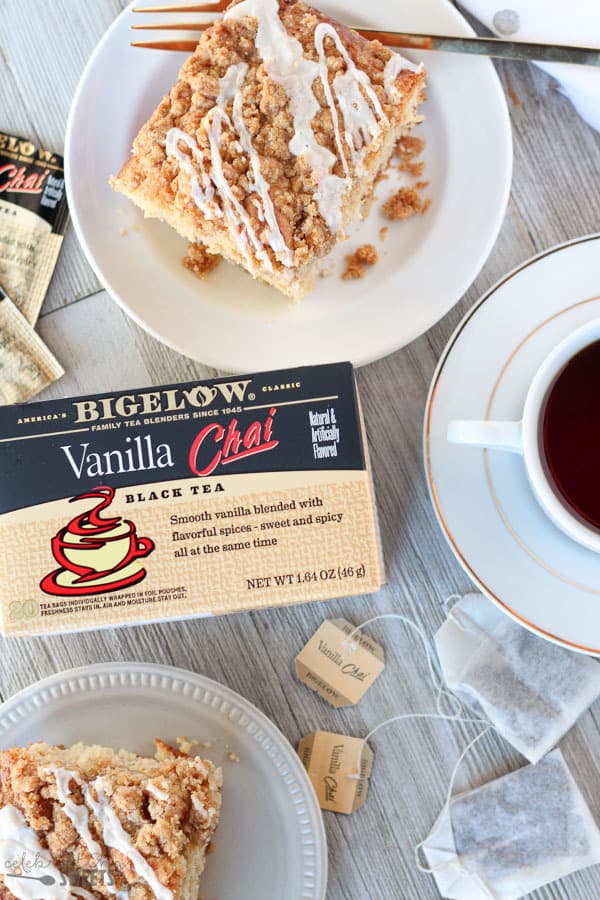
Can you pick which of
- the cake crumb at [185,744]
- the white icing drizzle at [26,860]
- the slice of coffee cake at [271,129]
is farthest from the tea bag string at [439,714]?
the slice of coffee cake at [271,129]

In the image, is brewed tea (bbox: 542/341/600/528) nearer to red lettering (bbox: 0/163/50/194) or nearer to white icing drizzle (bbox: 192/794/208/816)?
white icing drizzle (bbox: 192/794/208/816)

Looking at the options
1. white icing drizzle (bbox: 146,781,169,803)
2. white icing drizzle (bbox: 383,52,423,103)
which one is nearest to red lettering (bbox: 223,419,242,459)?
white icing drizzle (bbox: 146,781,169,803)

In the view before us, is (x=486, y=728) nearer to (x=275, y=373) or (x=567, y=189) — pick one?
(x=275, y=373)

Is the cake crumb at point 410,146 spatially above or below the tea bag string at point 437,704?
above

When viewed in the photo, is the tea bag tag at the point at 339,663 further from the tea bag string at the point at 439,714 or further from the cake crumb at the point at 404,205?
the cake crumb at the point at 404,205

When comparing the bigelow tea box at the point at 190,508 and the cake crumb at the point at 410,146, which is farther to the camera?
the cake crumb at the point at 410,146

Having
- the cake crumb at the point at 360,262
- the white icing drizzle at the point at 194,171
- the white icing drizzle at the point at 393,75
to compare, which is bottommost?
the cake crumb at the point at 360,262
